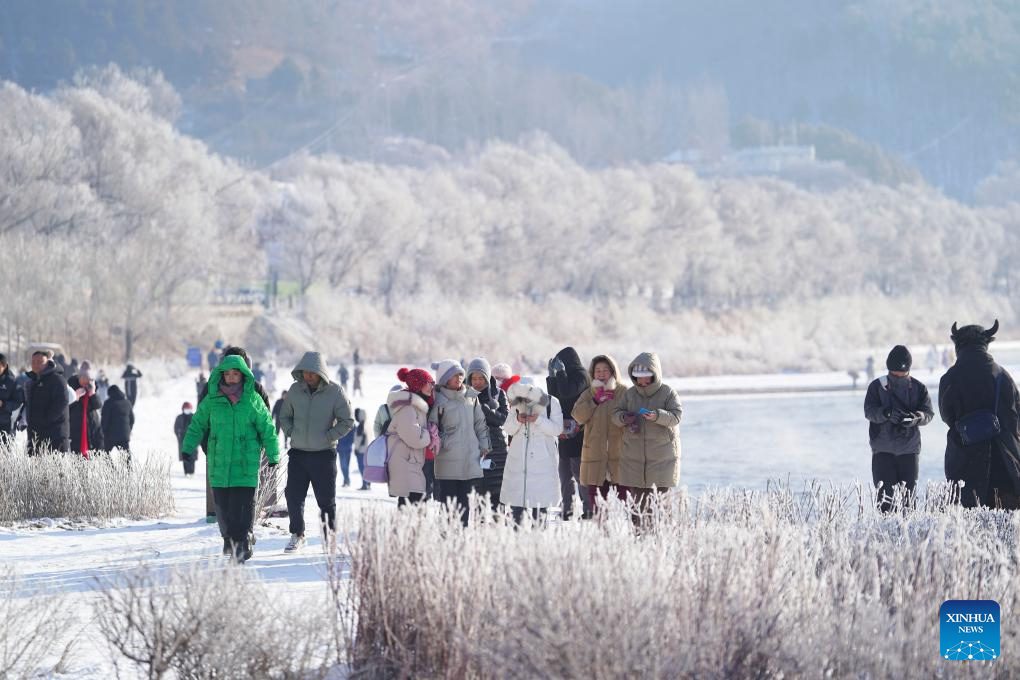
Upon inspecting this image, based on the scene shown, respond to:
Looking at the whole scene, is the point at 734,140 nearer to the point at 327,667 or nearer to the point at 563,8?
the point at 563,8

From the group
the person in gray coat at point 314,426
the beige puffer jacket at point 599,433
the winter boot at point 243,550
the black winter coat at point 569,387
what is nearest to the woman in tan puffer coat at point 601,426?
the beige puffer jacket at point 599,433

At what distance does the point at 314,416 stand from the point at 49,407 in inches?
126

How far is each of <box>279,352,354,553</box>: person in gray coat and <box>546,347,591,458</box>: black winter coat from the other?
1.48 meters

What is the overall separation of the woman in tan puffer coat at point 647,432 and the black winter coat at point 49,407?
465 cm

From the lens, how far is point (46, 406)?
10867 millimetres

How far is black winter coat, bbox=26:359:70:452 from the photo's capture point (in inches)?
425

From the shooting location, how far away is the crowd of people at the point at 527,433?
7.79m

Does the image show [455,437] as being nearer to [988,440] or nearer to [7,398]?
[988,440]

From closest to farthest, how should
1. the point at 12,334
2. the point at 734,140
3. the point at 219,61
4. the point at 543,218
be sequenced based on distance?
the point at 12,334 < the point at 543,218 < the point at 734,140 < the point at 219,61

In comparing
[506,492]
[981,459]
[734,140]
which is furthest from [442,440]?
[734,140]

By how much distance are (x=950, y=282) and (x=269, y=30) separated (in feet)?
376

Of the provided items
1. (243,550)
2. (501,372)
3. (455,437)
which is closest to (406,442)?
(455,437)

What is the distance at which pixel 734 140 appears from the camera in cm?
14988

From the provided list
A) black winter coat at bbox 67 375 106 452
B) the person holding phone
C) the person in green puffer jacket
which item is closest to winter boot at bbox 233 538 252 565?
the person in green puffer jacket
